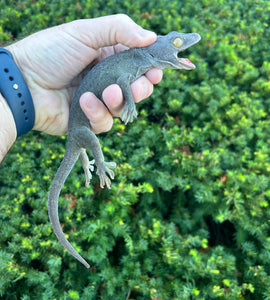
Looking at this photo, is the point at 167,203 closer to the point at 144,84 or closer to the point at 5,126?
the point at 144,84

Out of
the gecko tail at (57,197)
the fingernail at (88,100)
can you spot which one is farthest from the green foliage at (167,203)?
the fingernail at (88,100)

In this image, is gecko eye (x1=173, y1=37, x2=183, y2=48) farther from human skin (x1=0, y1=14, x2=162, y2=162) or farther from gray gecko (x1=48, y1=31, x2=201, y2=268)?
human skin (x1=0, y1=14, x2=162, y2=162)

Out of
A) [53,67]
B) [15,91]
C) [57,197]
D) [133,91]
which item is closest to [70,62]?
[53,67]

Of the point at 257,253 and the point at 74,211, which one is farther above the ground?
the point at 74,211

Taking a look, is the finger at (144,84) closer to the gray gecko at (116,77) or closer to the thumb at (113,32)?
the gray gecko at (116,77)

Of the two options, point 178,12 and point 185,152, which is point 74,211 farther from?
point 178,12

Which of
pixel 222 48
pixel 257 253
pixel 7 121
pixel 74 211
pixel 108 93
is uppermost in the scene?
pixel 108 93

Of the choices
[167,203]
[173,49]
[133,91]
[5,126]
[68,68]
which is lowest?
[167,203]

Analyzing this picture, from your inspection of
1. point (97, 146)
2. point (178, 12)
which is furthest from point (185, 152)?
point (178, 12)
